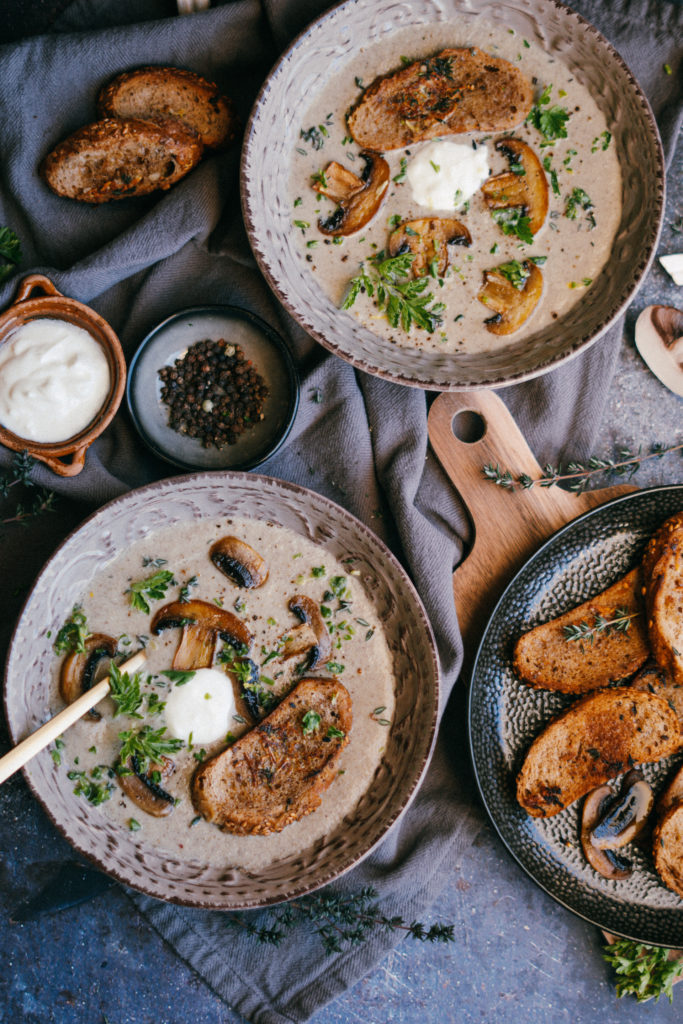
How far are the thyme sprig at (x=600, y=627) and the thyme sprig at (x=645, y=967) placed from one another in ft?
4.53

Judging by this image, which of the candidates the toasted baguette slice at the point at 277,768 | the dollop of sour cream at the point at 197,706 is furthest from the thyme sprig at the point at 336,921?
the dollop of sour cream at the point at 197,706

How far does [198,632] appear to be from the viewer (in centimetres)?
297

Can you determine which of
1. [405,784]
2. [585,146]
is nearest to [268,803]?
[405,784]

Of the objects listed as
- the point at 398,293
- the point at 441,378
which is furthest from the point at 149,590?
the point at 398,293

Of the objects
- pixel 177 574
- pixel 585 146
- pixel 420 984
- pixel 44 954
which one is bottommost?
pixel 420 984

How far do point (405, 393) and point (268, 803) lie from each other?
1778mm

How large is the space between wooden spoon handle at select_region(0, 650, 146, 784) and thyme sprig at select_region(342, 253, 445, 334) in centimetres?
168

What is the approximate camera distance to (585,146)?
3.05 metres

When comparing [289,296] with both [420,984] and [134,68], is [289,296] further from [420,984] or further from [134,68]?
[420,984]

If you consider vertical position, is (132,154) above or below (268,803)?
above

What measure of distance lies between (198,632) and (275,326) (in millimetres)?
1333

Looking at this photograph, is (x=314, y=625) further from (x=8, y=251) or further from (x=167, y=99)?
(x=167, y=99)

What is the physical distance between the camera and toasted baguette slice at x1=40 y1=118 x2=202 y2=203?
2893mm

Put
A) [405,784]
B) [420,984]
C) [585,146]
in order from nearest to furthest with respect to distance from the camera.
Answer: [405,784]
[585,146]
[420,984]
